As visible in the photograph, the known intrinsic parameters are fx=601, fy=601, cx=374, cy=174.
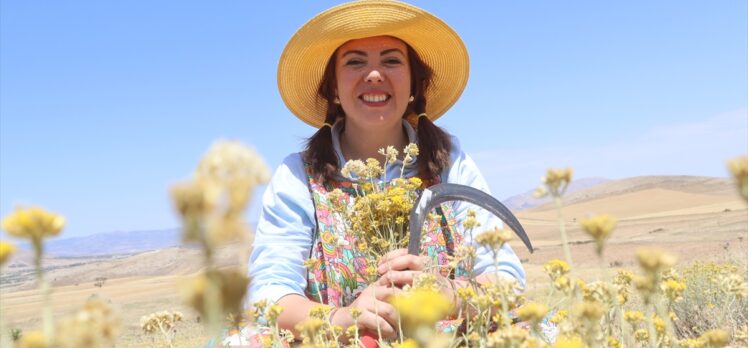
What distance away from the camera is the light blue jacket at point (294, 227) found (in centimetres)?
312

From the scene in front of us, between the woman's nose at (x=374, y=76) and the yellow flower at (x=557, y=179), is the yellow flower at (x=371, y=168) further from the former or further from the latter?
the yellow flower at (x=557, y=179)

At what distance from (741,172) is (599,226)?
Answer: 0.22 meters

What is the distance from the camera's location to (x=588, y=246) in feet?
87.1

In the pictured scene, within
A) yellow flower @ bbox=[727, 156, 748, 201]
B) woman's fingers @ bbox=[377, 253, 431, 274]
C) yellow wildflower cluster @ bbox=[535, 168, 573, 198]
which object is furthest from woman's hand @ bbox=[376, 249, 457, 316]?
yellow flower @ bbox=[727, 156, 748, 201]

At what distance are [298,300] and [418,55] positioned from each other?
1936mm

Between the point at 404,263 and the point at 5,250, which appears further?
the point at 404,263

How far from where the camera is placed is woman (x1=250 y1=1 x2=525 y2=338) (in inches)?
129

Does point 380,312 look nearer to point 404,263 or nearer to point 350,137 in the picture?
point 404,263

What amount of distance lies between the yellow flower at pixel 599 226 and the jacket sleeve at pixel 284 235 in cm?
233

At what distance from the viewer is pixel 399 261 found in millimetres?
2156

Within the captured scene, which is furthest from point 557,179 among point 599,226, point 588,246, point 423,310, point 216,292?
point 588,246

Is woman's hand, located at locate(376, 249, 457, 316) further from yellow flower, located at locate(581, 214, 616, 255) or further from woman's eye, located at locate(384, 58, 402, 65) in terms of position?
woman's eye, located at locate(384, 58, 402, 65)

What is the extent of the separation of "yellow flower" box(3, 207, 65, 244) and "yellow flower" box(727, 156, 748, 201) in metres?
0.86

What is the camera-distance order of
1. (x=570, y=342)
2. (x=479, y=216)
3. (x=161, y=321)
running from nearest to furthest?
(x=570, y=342) < (x=161, y=321) < (x=479, y=216)
